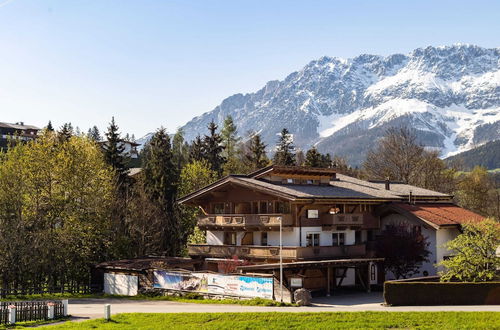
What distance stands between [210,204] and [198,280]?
13225 millimetres

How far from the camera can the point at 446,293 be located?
44.0m

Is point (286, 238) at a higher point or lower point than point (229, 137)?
lower

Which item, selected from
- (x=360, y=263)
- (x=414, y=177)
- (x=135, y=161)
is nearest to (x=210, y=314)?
(x=360, y=263)

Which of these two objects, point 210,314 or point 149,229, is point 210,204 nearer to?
point 149,229

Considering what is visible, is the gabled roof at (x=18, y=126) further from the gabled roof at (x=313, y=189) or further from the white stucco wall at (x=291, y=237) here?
the white stucco wall at (x=291, y=237)

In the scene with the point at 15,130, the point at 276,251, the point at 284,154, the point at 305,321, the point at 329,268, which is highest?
the point at 15,130

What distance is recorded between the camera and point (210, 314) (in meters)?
40.5

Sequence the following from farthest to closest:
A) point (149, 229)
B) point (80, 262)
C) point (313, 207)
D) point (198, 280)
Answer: point (149, 229) < point (80, 262) < point (313, 207) < point (198, 280)

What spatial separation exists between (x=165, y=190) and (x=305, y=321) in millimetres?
45770

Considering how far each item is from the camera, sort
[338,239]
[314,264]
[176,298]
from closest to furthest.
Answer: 1. [314,264]
2. [176,298]
3. [338,239]

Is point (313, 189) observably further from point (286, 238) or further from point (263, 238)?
point (263, 238)

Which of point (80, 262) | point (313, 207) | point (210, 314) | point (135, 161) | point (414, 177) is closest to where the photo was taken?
point (210, 314)

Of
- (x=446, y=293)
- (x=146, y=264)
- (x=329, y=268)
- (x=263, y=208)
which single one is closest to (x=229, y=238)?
(x=263, y=208)

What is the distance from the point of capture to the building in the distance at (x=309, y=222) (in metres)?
55.8
